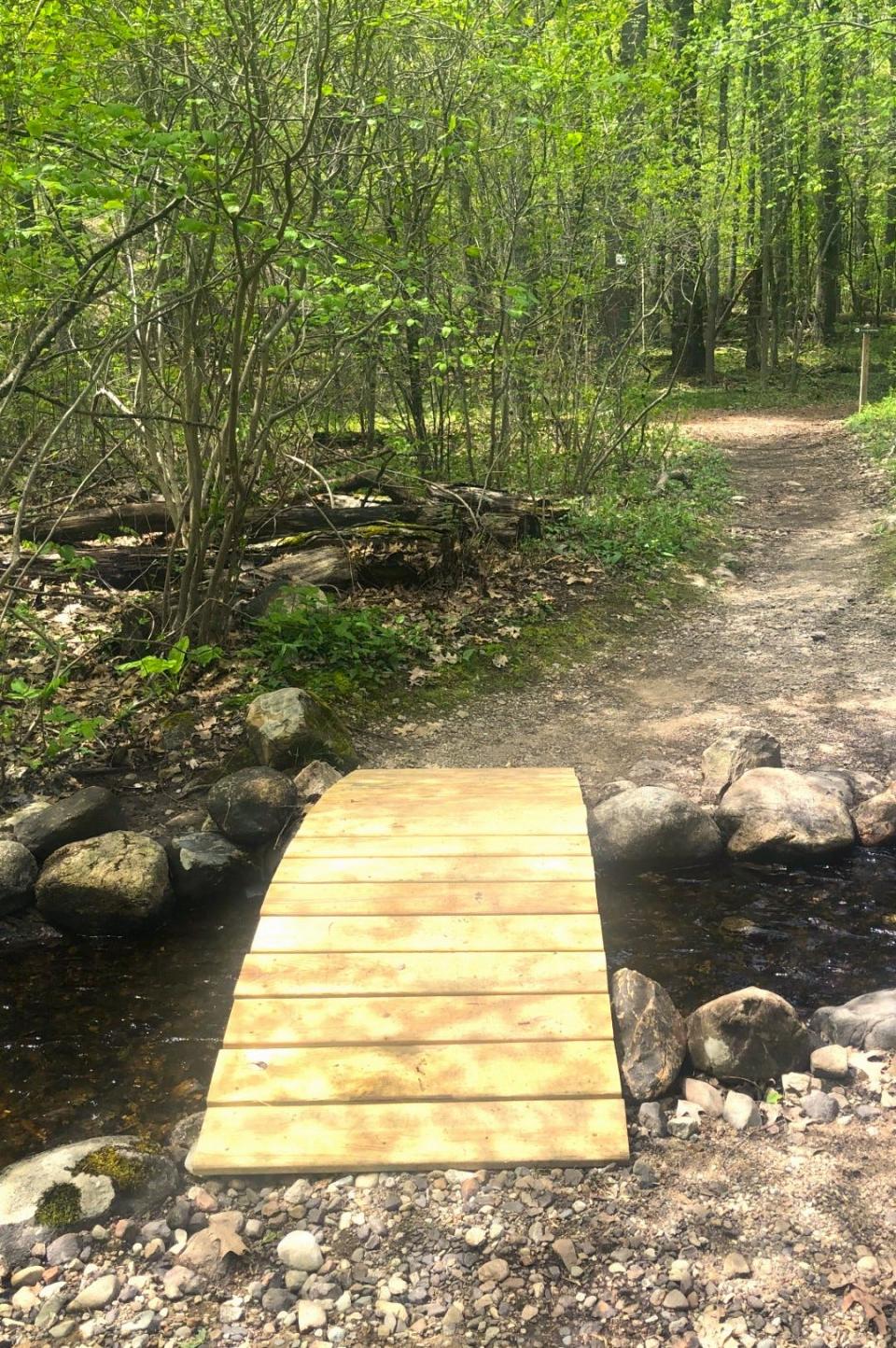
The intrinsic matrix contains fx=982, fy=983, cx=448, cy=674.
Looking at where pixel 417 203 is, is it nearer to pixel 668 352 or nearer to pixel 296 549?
pixel 296 549

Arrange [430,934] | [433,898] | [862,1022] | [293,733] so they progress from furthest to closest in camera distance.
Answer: [293,733] → [433,898] → [430,934] → [862,1022]

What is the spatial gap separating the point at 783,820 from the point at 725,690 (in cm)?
233

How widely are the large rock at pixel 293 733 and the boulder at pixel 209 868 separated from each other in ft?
2.49

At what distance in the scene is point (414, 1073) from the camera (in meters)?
3.43

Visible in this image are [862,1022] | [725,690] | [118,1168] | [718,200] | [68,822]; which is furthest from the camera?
[718,200]

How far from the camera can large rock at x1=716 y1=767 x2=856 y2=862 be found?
536 centimetres

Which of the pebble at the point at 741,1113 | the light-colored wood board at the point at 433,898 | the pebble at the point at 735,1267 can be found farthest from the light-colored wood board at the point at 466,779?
the pebble at the point at 735,1267

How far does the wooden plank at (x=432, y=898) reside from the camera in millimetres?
4270

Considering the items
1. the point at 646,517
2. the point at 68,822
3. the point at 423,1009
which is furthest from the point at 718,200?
the point at 423,1009

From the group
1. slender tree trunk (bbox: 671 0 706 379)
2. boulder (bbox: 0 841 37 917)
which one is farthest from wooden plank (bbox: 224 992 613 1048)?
slender tree trunk (bbox: 671 0 706 379)

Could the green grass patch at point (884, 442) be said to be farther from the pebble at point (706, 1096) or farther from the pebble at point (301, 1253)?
the pebble at point (301, 1253)

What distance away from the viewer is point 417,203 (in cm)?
806

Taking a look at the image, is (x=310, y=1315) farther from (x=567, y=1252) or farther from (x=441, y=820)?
(x=441, y=820)

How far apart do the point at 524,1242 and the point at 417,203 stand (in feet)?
24.9
